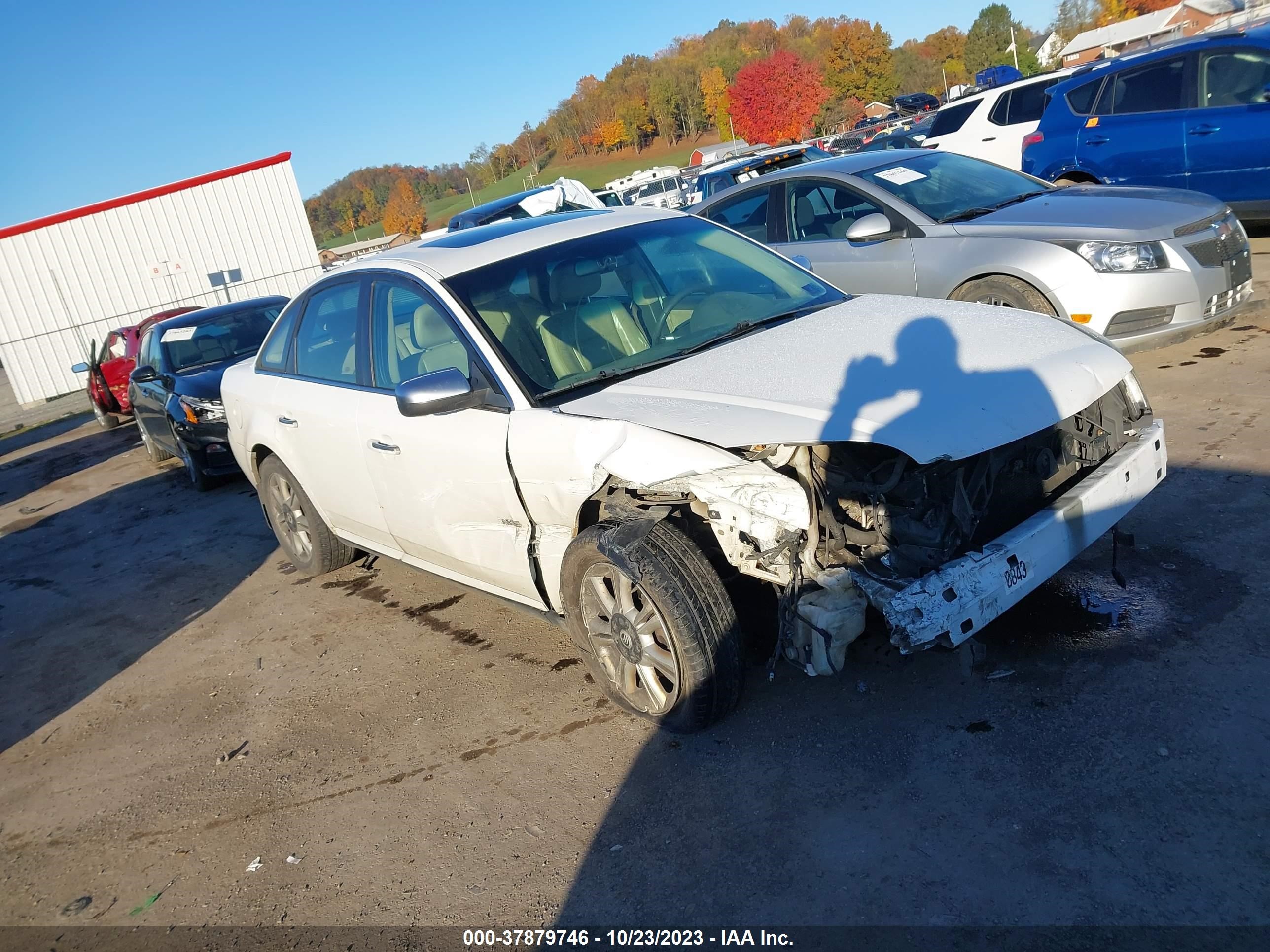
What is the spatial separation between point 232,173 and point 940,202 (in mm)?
28489

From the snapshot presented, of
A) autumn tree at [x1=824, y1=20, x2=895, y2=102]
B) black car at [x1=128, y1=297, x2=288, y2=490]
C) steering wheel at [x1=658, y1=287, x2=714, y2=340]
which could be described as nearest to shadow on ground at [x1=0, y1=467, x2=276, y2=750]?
black car at [x1=128, y1=297, x2=288, y2=490]

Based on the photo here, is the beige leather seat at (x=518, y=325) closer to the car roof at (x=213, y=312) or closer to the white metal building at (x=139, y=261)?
the car roof at (x=213, y=312)

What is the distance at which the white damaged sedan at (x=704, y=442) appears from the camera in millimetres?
3105

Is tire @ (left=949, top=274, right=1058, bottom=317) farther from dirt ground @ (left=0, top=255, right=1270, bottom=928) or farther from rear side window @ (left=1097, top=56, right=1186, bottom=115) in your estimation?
rear side window @ (left=1097, top=56, right=1186, bottom=115)

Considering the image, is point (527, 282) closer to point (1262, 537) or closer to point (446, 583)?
point (446, 583)

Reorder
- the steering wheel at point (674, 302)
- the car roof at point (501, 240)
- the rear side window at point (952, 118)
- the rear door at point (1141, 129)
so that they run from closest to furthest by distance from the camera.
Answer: the steering wheel at point (674, 302)
the car roof at point (501, 240)
the rear door at point (1141, 129)
the rear side window at point (952, 118)

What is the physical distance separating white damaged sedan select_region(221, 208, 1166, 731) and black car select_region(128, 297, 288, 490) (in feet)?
16.4

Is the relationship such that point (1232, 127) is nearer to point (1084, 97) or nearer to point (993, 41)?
point (1084, 97)

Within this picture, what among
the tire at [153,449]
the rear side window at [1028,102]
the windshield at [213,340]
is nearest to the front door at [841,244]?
the rear side window at [1028,102]

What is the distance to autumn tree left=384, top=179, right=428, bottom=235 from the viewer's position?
337 ft

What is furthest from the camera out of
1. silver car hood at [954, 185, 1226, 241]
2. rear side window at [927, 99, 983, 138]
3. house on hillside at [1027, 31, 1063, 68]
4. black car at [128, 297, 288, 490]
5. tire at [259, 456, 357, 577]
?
house on hillside at [1027, 31, 1063, 68]

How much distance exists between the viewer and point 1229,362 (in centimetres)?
623

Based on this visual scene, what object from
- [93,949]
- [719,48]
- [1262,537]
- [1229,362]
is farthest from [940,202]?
[719,48]

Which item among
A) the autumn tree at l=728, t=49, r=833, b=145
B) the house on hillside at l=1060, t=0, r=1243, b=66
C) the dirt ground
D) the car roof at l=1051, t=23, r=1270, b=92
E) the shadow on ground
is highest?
the autumn tree at l=728, t=49, r=833, b=145
